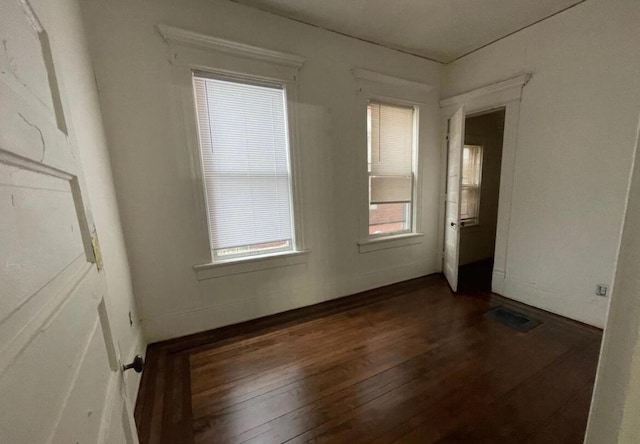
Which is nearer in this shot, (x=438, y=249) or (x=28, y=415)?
(x=28, y=415)

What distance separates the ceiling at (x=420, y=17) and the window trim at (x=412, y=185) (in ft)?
2.03

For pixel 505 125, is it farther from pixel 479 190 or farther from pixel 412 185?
pixel 479 190

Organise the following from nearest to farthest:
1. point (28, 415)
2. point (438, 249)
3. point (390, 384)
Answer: point (28, 415) → point (390, 384) → point (438, 249)

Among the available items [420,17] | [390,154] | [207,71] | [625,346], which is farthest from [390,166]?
[625,346]

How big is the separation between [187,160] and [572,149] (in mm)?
3626

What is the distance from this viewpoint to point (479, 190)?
13.8 ft

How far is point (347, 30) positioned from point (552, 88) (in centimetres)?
217

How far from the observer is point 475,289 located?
322 centimetres

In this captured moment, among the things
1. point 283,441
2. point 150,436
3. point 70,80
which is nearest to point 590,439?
point 283,441

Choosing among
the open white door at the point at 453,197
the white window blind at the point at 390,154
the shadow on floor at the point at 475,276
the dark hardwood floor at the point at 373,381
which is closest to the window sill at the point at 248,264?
the dark hardwood floor at the point at 373,381

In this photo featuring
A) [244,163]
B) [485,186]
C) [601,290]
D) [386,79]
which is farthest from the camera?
[485,186]

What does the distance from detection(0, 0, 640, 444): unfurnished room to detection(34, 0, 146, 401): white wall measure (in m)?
0.03

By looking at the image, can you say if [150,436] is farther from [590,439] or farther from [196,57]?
[196,57]

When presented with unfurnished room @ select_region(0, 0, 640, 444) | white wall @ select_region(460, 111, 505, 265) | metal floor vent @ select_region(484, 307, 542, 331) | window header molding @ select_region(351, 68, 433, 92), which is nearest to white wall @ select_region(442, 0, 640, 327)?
unfurnished room @ select_region(0, 0, 640, 444)
